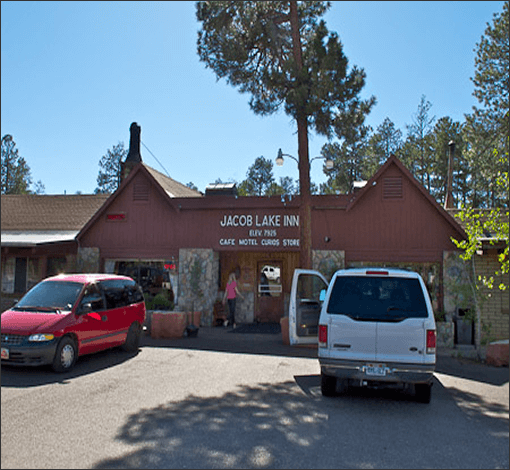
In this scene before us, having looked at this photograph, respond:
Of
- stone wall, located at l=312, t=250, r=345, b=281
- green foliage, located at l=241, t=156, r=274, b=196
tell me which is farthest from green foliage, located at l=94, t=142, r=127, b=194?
stone wall, located at l=312, t=250, r=345, b=281

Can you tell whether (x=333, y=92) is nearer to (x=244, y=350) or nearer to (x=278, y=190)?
(x=244, y=350)

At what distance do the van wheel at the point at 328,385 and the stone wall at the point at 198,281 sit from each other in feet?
32.6

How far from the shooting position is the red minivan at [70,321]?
852 centimetres

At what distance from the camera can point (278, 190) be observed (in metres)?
55.3

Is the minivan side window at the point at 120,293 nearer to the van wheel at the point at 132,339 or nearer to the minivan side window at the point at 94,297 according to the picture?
the minivan side window at the point at 94,297

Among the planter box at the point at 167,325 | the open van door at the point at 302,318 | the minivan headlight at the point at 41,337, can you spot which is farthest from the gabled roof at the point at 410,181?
the minivan headlight at the point at 41,337

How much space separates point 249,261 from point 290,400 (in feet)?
39.0

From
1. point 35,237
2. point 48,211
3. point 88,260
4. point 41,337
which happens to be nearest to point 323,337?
point 41,337

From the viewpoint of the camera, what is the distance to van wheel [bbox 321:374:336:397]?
7673 mm

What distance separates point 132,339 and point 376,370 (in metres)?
6.47

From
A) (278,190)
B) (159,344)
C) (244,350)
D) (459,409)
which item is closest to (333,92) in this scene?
(244,350)

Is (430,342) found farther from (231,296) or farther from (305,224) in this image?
(231,296)

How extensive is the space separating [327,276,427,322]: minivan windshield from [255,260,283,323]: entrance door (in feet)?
37.8

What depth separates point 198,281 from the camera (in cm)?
1727
